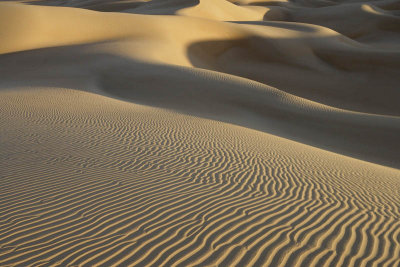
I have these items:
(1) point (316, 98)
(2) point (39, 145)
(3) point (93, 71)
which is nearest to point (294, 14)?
(1) point (316, 98)

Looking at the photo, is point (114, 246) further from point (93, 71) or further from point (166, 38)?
point (166, 38)

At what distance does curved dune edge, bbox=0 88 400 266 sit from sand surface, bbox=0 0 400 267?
0.02 meters

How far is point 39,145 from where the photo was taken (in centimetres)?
728

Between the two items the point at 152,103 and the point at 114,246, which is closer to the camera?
the point at 114,246

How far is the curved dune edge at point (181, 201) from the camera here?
3.83 meters

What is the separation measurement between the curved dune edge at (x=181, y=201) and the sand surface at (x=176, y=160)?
0.07ft

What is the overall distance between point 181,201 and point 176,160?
2060 mm

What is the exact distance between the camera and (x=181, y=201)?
5020 millimetres

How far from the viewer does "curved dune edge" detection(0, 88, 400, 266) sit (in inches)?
151

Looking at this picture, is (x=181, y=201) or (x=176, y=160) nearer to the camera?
(x=181, y=201)

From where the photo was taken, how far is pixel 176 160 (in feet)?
23.1

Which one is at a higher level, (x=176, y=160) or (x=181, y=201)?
(x=181, y=201)

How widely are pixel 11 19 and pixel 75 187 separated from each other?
19.6 metres

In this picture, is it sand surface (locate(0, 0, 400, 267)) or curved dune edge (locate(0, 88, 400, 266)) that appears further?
sand surface (locate(0, 0, 400, 267))
